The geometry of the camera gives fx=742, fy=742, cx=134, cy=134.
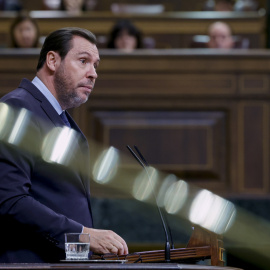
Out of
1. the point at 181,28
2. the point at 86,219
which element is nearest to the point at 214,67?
the point at 181,28

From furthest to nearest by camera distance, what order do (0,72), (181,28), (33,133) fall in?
(181,28), (0,72), (33,133)

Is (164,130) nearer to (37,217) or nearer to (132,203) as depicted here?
(132,203)

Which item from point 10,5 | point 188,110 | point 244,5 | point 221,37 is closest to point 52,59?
point 188,110

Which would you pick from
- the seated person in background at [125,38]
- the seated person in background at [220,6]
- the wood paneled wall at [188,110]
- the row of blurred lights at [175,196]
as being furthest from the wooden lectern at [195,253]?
the seated person in background at [220,6]

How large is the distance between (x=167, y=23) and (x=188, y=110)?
194 centimetres

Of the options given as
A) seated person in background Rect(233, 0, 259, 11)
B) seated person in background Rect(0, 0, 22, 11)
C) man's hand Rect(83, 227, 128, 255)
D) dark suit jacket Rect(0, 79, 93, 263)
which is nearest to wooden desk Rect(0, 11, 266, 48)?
seated person in background Rect(0, 0, 22, 11)

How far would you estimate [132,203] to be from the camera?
4.22 meters

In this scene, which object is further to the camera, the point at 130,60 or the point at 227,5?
the point at 227,5

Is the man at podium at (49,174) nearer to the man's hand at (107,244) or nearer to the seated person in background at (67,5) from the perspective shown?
the man's hand at (107,244)

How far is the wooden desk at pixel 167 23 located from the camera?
6.05 metres

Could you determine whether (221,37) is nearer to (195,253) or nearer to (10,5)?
(10,5)

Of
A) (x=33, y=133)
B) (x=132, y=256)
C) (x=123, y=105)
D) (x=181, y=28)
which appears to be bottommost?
(x=132, y=256)

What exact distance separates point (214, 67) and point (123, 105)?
1.95 feet

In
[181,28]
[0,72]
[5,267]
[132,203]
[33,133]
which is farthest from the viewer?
[181,28]
